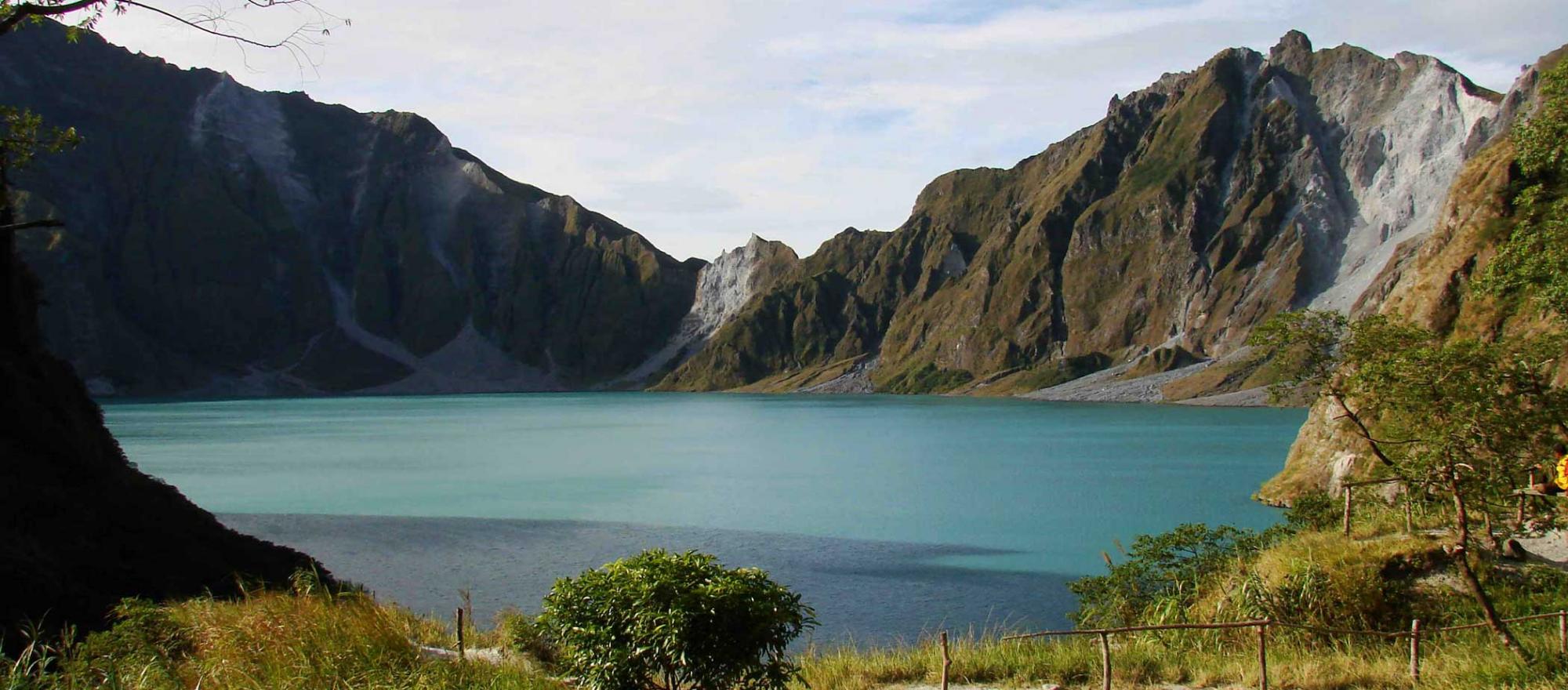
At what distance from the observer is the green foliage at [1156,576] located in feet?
68.1

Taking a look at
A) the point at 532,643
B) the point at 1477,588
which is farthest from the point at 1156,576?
the point at 532,643

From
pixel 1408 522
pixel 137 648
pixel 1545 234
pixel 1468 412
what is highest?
pixel 1545 234

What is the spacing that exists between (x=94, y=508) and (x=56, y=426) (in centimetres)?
338

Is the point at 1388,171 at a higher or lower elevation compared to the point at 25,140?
higher

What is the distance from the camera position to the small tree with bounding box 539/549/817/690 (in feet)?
35.9

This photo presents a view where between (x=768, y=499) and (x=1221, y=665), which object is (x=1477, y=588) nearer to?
(x=1221, y=665)

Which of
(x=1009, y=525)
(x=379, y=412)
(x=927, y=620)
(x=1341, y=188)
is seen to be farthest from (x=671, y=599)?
(x=1341, y=188)

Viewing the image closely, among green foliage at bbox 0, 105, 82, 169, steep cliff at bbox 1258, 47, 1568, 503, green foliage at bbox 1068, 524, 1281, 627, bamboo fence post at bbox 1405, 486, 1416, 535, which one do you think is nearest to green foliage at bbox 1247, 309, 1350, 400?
bamboo fence post at bbox 1405, 486, 1416, 535

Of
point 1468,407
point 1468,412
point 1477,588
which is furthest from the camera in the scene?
point 1468,412

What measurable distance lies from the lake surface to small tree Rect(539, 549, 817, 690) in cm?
1570

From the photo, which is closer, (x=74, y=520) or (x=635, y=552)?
(x=74, y=520)

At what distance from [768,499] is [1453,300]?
2998 centimetres

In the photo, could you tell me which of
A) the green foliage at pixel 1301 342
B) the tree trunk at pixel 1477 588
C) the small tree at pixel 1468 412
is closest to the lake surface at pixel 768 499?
the green foliage at pixel 1301 342

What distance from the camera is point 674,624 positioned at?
35.4 feet
